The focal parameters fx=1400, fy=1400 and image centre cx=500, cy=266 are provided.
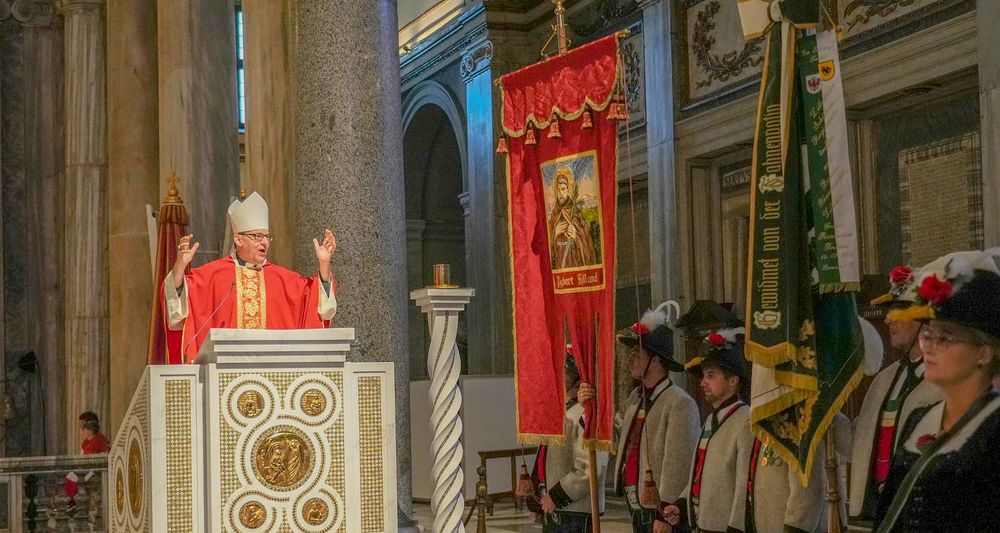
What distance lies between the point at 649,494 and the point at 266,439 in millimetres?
2203

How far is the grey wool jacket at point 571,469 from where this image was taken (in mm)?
7340

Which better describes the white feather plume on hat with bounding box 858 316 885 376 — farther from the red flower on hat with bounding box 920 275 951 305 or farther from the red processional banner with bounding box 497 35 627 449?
the red flower on hat with bounding box 920 275 951 305

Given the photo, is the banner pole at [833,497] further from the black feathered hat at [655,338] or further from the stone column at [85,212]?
the stone column at [85,212]

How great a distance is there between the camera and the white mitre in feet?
22.0

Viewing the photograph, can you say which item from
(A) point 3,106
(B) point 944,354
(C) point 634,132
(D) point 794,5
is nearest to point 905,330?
(D) point 794,5

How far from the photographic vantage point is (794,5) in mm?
5965

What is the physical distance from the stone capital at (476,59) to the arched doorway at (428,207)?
257 centimetres

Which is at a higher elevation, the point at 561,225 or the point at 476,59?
the point at 476,59

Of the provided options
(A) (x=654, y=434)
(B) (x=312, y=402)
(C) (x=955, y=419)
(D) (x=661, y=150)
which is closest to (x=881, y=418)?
(A) (x=654, y=434)

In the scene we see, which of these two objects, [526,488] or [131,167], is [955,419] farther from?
[131,167]

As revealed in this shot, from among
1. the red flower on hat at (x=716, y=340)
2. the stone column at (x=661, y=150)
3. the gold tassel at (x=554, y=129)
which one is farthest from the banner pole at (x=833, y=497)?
the stone column at (x=661, y=150)

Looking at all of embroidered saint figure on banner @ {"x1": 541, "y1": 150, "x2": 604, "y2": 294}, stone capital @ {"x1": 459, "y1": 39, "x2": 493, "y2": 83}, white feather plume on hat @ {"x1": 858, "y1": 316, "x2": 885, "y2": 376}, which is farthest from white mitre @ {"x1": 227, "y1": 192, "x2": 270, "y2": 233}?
stone capital @ {"x1": 459, "y1": 39, "x2": 493, "y2": 83}

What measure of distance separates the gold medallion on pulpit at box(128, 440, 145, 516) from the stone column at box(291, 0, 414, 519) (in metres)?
1.61

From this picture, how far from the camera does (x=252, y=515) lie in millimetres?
5371
